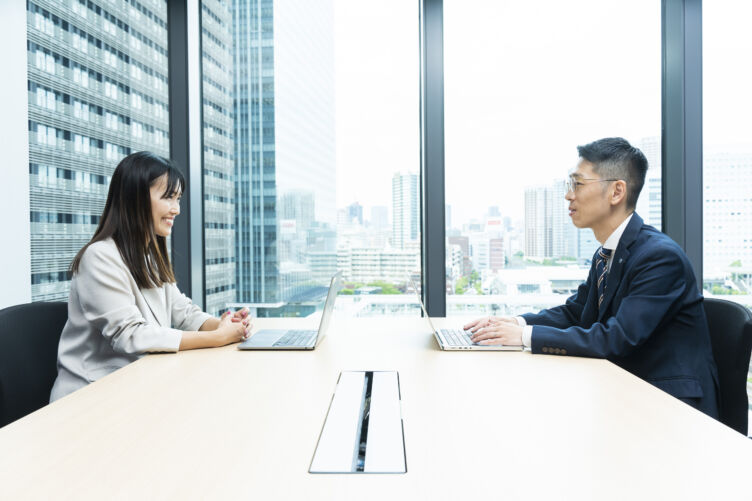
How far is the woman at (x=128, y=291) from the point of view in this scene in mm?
1398

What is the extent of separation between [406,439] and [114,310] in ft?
3.48

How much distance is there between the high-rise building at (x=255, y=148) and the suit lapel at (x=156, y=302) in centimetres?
97

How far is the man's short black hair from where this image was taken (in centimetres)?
164

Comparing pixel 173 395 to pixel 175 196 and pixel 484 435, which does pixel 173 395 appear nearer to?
pixel 484 435

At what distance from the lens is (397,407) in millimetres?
938

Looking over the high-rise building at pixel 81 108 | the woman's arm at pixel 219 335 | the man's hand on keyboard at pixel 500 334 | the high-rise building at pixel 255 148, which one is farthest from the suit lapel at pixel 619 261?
the high-rise building at pixel 81 108

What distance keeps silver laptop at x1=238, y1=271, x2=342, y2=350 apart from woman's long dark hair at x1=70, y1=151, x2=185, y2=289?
43 cm

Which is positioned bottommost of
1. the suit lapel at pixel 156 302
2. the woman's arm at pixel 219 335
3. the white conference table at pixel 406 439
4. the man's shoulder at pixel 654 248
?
the white conference table at pixel 406 439

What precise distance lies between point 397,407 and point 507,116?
206cm

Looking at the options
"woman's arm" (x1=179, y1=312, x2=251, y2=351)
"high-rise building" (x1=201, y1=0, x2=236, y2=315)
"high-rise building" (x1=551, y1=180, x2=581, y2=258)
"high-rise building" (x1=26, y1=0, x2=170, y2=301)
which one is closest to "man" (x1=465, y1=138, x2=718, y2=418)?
"woman's arm" (x1=179, y1=312, x2=251, y2=351)

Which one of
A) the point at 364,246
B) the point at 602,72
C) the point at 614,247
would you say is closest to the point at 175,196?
the point at 364,246

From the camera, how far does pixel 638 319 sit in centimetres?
134

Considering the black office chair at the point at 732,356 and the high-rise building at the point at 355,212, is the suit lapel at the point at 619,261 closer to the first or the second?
the black office chair at the point at 732,356

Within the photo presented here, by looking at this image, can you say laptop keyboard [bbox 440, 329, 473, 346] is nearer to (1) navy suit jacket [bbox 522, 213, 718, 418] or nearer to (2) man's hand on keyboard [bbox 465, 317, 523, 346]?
(2) man's hand on keyboard [bbox 465, 317, 523, 346]
